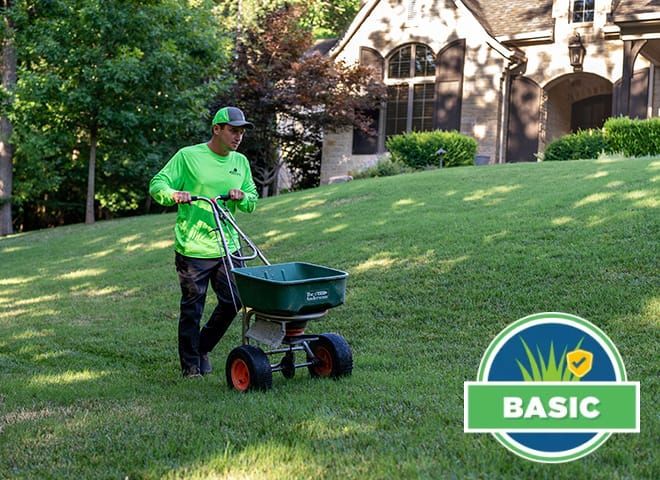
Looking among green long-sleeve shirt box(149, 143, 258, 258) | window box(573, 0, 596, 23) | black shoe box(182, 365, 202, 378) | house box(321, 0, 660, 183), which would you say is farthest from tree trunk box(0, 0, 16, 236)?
black shoe box(182, 365, 202, 378)

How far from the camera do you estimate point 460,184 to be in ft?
45.2

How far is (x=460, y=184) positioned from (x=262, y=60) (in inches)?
441

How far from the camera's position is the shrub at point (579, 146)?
17.5m

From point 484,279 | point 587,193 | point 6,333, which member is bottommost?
point 6,333

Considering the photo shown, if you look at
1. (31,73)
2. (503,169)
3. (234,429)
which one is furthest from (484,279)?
(31,73)

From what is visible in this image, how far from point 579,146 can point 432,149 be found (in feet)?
12.3

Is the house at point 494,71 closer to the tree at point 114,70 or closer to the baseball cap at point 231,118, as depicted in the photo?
the tree at point 114,70

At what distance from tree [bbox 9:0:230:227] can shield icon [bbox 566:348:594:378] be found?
16898mm

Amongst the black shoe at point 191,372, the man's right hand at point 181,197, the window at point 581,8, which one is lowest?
the black shoe at point 191,372

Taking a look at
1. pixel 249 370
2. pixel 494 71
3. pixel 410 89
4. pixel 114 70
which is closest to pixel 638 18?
pixel 494 71

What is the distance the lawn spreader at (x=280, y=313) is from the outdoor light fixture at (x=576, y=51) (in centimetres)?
1712

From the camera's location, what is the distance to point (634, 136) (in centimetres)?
1712

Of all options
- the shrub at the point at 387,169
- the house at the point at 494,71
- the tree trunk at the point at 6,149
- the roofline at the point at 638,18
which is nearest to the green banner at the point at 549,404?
the shrub at the point at 387,169

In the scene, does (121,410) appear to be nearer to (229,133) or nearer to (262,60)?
(229,133)
